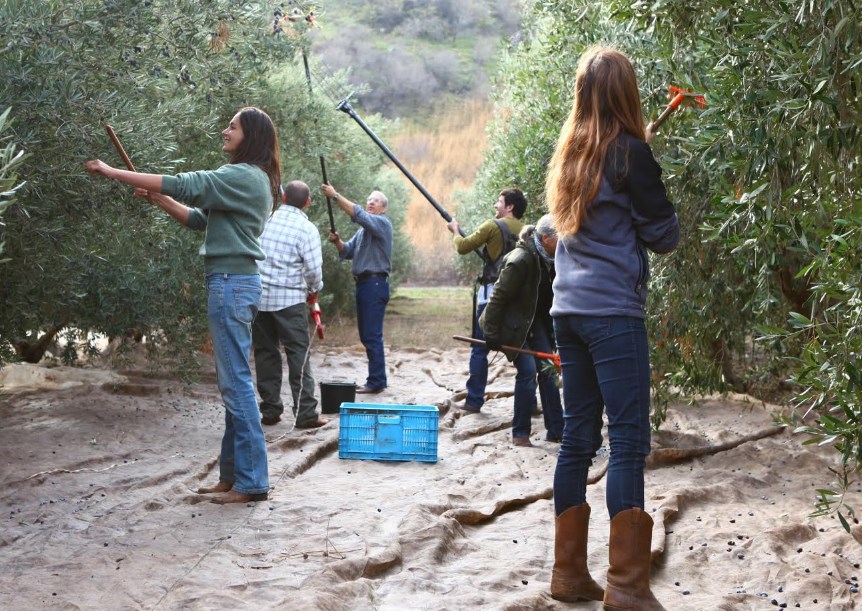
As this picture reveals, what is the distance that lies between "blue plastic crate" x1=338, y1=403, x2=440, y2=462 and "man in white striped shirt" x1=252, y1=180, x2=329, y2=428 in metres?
1.12

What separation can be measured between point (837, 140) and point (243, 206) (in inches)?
125

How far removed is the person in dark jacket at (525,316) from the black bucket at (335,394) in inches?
72.5

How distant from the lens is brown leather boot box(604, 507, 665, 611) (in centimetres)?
392

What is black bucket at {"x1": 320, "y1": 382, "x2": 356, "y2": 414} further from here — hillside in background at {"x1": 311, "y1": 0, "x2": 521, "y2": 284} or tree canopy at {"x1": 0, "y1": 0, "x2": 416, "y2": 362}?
hillside in background at {"x1": 311, "y1": 0, "x2": 521, "y2": 284}

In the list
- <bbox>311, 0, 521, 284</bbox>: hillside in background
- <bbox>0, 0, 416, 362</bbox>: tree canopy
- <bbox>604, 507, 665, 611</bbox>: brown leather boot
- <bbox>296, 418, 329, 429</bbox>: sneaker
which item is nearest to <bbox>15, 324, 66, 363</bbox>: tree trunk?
<bbox>0, 0, 416, 362</bbox>: tree canopy

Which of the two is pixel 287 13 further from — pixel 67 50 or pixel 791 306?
pixel 791 306

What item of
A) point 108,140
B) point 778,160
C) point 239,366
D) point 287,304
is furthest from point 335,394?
point 778,160

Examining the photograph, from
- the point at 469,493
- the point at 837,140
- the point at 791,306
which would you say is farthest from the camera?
the point at 791,306

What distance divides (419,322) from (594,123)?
16868mm

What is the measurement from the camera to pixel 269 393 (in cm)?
871

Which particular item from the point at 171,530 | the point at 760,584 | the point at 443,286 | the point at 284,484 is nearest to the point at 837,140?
the point at 760,584

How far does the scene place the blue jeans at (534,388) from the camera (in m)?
7.88

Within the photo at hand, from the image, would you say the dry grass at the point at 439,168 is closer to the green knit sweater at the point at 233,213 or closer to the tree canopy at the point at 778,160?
the tree canopy at the point at 778,160

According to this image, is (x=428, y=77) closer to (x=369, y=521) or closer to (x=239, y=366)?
(x=239, y=366)
